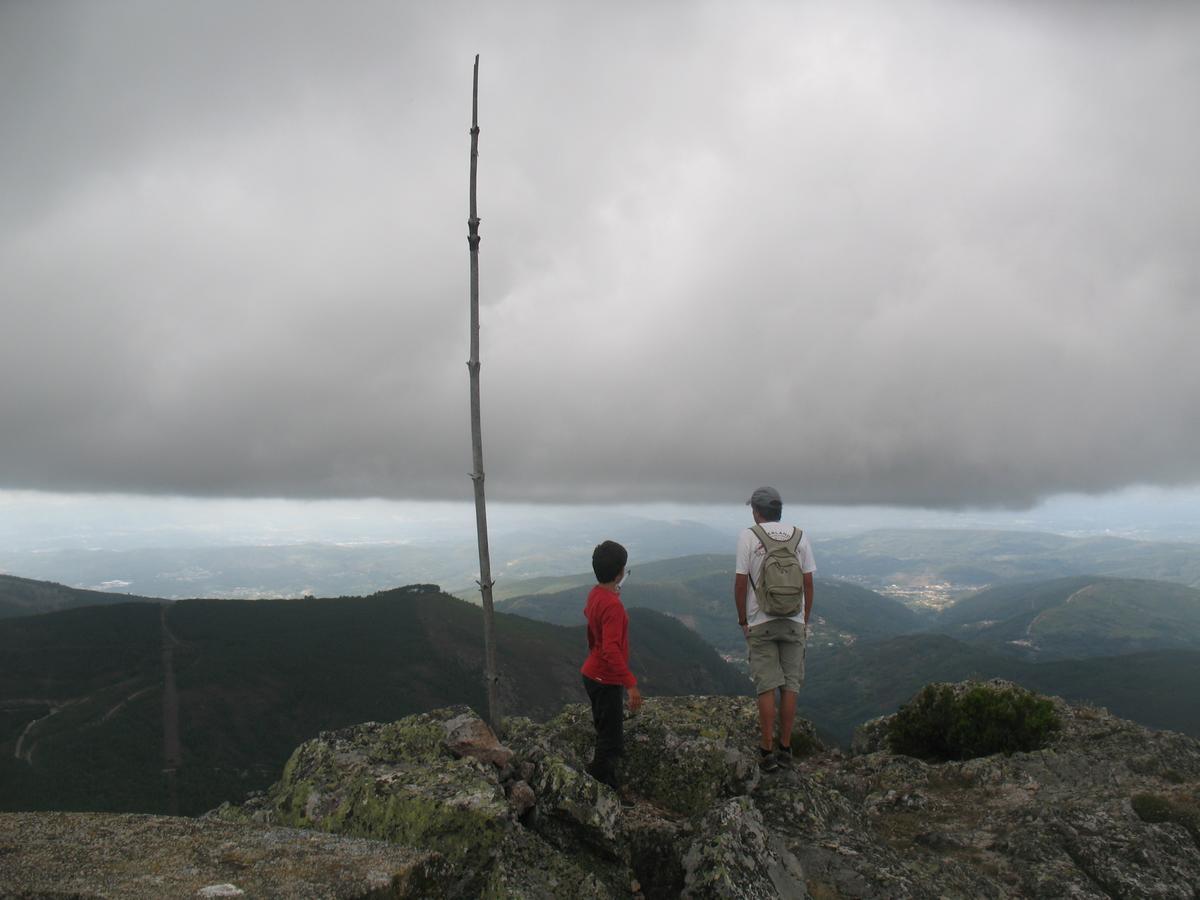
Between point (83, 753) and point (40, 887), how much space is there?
234 meters

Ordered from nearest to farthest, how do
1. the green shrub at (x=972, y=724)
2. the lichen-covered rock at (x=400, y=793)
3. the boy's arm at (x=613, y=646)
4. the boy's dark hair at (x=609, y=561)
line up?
1. the lichen-covered rock at (x=400, y=793)
2. the boy's arm at (x=613, y=646)
3. the boy's dark hair at (x=609, y=561)
4. the green shrub at (x=972, y=724)

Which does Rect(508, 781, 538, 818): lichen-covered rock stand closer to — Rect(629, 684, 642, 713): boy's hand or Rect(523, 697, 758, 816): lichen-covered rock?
Rect(523, 697, 758, 816): lichen-covered rock

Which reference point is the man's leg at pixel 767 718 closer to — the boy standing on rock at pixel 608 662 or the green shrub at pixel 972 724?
the boy standing on rock at pixel 608 662

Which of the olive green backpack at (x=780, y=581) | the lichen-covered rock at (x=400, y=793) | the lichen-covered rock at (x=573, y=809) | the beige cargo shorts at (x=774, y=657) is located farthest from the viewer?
the beige cargo shorts at (x=774, y=657)

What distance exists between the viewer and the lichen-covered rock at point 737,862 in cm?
764

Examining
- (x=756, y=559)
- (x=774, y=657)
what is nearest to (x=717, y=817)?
(x=774, y=657)

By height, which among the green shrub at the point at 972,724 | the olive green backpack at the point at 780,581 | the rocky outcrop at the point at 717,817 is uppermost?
the olive green backpack at the point at 780,581

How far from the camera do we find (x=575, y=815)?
8711mm

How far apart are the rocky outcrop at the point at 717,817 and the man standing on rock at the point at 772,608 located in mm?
1021

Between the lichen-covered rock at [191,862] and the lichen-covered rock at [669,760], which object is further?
the lichen-covered rock at [669,760]

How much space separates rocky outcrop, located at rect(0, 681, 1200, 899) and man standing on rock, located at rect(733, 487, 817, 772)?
1.02 meters

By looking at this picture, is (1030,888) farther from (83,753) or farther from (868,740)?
(83,753)

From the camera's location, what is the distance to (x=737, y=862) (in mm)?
7906

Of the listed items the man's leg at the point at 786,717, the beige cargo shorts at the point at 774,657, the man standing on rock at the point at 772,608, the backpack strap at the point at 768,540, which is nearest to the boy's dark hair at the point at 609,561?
the man standing on rock at the point at 772,608
